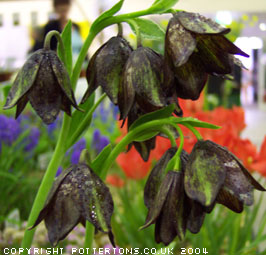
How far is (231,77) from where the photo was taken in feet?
1.42

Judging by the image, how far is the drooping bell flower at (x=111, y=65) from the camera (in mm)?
426

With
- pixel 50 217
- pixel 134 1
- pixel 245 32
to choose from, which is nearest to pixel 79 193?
pixel 50 217

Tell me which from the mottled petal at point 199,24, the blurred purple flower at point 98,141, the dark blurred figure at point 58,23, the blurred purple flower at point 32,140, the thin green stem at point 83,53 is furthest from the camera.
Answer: the dark blurred figure at point 58,23

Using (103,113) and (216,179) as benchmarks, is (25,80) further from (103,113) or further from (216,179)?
(103,113)

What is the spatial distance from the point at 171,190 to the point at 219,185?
44mm

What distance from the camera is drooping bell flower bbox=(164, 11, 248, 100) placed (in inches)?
14.8

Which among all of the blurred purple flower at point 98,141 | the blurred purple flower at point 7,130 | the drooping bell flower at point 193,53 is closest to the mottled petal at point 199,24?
the drooping bell flower at point 193,53

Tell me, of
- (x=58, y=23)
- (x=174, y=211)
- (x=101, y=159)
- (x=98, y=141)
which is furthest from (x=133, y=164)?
(x=58, y=23)

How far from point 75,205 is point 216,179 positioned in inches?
5.0

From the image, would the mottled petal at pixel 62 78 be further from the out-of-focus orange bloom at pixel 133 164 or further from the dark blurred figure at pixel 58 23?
the dark blurred figure at pixel 58 23

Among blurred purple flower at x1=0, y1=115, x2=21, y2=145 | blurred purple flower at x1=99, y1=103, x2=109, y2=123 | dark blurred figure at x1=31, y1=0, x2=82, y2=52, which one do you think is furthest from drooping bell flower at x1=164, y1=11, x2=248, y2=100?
dark blurred figure at x1=31, y1=0, x2=82, y2=52

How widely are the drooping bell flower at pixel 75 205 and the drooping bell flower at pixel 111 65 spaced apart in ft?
0.26

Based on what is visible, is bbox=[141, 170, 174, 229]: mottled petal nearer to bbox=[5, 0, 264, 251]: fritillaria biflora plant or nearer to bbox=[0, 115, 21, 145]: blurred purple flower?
bbox=[5, 0, 264, 251]: fritillaria biflora plant

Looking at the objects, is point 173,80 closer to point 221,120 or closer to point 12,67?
point 221,120
